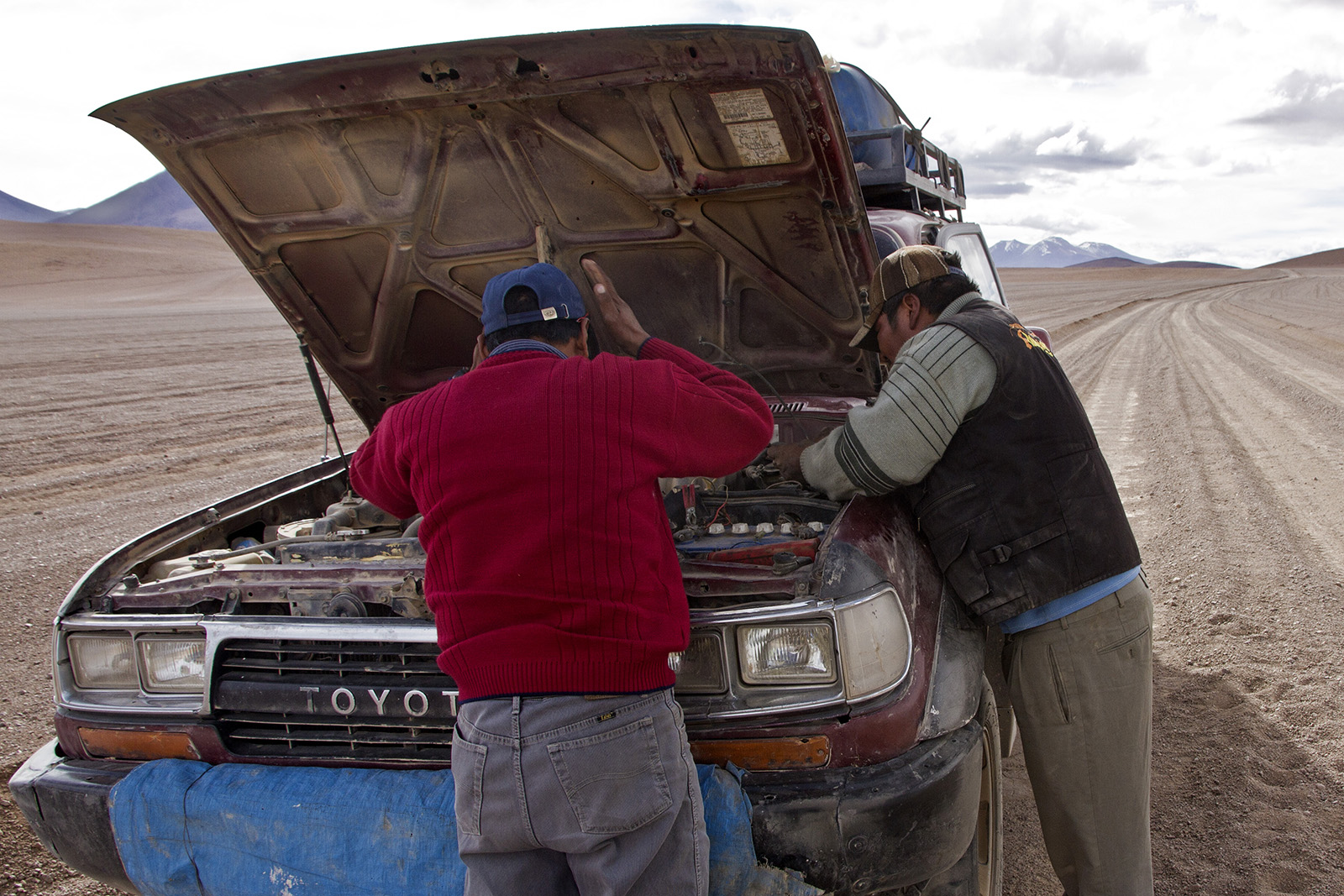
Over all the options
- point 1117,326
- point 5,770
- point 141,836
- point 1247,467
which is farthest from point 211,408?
point 1117,326

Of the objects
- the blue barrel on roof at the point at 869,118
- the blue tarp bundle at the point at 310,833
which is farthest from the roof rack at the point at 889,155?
the blue tarp bundle at the point at 310,833

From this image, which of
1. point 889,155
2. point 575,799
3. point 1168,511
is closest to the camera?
point 575,799

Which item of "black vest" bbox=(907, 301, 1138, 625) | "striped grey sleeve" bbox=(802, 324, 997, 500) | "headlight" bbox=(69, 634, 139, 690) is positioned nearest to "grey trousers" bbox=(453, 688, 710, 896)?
"striped grey sleeve" bbox=(802, 324, 997, 500)

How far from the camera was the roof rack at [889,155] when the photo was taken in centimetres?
461

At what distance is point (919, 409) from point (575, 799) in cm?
127

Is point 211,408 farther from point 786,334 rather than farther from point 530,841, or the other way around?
point 530,841

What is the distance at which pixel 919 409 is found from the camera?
226 cm

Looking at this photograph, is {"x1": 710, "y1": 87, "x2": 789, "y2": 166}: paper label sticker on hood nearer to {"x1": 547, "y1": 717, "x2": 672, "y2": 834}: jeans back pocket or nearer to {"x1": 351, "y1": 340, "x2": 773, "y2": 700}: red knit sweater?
{"x1": 351, "y1": 340, "x2": 773, "y2": 700}: red knit sweater

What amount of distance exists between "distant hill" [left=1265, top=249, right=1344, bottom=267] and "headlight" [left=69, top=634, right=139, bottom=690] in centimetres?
12228

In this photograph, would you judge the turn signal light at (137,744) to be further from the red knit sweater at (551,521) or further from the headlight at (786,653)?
the headlight at (786,653)

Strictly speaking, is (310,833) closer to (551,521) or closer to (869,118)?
(551,521)

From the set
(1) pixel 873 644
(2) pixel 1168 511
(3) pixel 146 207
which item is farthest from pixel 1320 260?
(3) pixel 146 207

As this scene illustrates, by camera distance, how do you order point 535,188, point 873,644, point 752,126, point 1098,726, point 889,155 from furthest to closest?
1. point 889,155
2. point 535,188
3. point 752,126
4. point 1098,726
5. point 873,644

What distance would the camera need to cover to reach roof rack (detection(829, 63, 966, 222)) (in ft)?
15.1
